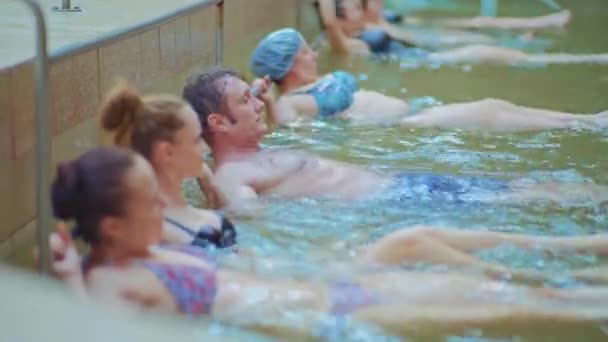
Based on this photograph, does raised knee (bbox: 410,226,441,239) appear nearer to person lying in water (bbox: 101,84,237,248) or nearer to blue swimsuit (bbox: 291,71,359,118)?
person lying in water (bbox: 101,84,237,248)

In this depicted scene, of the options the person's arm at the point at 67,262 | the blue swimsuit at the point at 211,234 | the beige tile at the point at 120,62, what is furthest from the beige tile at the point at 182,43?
the person's arm at the point at 67,262

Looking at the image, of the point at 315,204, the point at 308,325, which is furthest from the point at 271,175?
the point at 308,325

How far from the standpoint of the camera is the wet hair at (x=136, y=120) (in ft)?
10.3

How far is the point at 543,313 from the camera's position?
2973mm

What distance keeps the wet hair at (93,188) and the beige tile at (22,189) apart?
864 millimetres

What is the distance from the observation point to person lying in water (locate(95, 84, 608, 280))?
3158mm

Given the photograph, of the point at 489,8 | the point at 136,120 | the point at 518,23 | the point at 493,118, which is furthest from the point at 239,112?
the point at 489,8

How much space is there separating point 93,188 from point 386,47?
595 cm

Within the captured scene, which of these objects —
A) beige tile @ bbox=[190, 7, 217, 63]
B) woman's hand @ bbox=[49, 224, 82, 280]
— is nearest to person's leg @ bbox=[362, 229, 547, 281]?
woman's hand @ bbox=[49, 224, 82, 280]

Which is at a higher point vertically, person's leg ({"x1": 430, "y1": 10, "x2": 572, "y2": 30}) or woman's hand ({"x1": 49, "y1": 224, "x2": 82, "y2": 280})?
woman's hand ({"x1": 49, "y1": 224, "x2": 82, "y2": 280})

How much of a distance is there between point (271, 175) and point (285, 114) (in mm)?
1287

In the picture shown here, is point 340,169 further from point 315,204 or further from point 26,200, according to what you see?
point 26,200

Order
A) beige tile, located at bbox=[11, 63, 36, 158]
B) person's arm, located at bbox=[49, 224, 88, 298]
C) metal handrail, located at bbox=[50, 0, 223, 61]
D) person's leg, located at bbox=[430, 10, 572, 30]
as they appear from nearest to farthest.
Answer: person's arm, located at bbox=[49, 224, 88, 298], metal handrail, located at bbox=[50, 0, 223, 61], beige tile, located at bbox=[11, 63, 36, 158], person's leg, located at bbox=[430, 10, 572, 30]

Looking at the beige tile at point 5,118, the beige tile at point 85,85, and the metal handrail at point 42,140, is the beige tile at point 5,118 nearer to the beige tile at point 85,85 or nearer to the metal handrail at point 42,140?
the metal handrail at point 42,140
